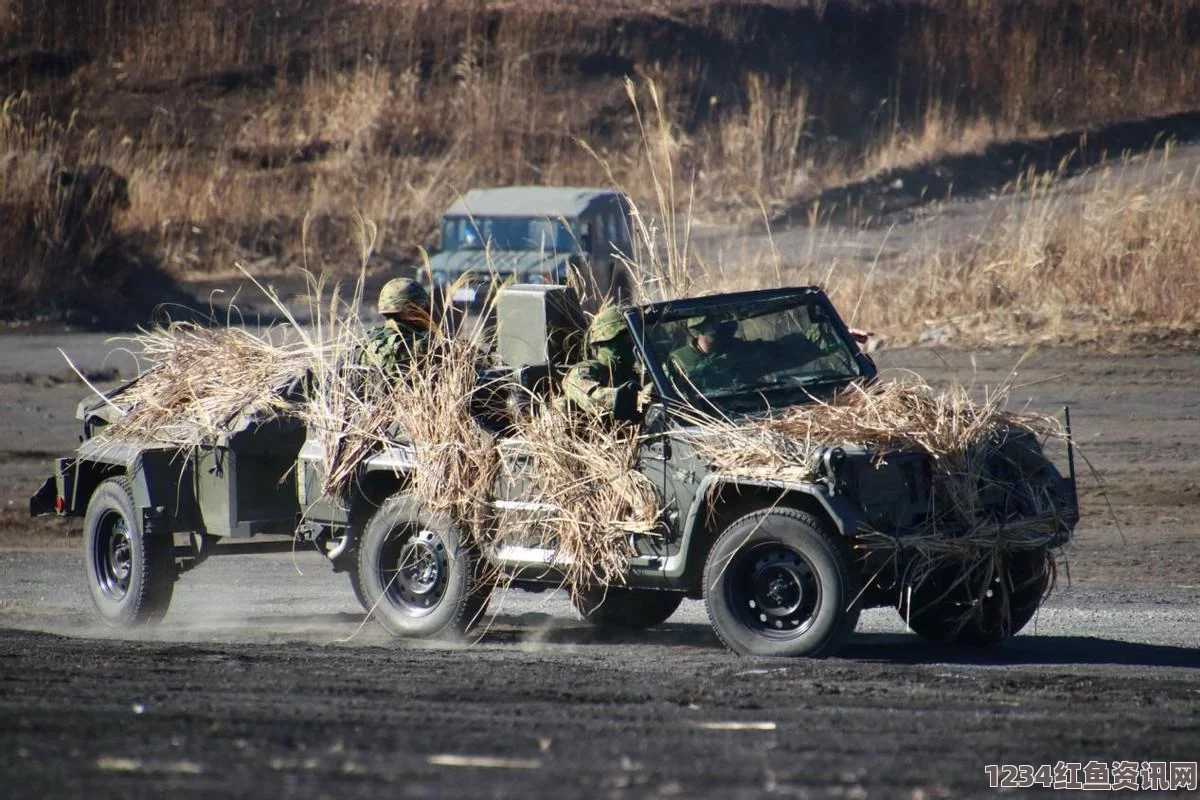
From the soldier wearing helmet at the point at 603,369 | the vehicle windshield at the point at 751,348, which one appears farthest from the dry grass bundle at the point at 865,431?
the soldier wearing helmet at the point at 603,369

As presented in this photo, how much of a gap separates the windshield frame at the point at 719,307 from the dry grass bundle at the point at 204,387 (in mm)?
2236

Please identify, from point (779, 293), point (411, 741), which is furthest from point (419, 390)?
point (411, 741)

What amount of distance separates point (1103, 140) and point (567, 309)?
26.8m

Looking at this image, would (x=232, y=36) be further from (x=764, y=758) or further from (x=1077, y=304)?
(x=764, y=758)

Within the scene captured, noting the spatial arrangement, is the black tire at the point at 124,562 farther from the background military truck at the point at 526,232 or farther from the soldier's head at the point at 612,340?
the background military truck at the point at 526,232

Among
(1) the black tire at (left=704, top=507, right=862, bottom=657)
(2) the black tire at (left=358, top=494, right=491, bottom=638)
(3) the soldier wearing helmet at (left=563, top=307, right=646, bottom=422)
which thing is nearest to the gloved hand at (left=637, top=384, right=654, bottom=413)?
(3) the soldier wearing helmet at (left=563, top=307, right=646, bottom=422)

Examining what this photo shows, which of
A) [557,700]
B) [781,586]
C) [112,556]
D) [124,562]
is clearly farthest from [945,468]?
[112,556]

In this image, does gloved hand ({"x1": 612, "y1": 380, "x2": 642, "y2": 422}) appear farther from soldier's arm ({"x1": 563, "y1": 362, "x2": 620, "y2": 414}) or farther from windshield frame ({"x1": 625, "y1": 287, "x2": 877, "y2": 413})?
windshield frame ({"x1": 625, "y1": 287, "x2": 877, "y2": 413})

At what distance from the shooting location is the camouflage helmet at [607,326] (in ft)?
31.4

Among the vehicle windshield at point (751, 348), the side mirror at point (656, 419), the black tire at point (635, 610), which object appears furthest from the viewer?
the black tire at point (635, 610)

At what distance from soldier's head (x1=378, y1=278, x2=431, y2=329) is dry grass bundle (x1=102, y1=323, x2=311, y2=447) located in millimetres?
635

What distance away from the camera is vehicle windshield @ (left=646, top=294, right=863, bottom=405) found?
9.56m

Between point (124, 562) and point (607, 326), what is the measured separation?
368cm

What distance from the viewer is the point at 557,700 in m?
7.64
